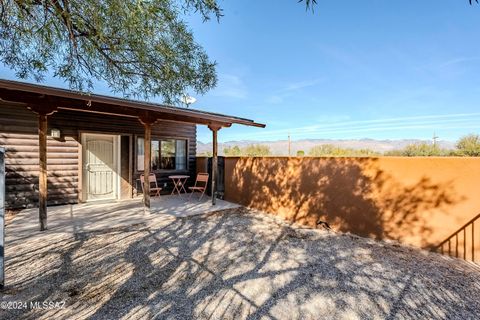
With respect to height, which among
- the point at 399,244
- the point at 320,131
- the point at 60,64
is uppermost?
the point at 320,131

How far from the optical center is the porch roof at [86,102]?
3.36 meters

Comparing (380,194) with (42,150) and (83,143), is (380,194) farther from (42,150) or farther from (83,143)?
(83,143)

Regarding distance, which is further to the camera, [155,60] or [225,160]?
[225,160]

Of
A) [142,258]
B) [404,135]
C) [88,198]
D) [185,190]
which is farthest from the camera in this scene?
[404,135]

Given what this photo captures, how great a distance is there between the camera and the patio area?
12.8ft

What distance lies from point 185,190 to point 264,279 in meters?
5.64

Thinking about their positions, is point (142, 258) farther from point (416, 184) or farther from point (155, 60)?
point (416, 184)

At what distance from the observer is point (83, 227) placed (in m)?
3.98

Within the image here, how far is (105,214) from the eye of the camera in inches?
193

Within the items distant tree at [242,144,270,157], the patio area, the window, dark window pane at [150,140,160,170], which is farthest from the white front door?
distant tree at [242,144,270,157]

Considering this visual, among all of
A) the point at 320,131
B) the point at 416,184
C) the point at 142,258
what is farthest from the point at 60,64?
the point at 320,131

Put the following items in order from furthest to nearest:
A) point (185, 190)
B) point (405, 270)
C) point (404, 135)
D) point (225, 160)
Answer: point (404, 135) < point (185, 190) < point (225, 160) < point (405, 270)

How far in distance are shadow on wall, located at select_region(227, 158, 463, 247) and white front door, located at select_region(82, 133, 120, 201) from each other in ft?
12.9

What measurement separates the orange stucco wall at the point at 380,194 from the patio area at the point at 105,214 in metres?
1.65
